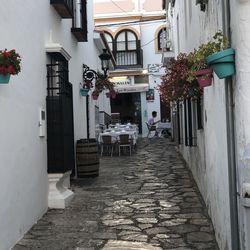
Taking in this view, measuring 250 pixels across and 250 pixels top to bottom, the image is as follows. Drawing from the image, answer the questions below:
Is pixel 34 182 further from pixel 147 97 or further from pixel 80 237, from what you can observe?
pixel 147 97

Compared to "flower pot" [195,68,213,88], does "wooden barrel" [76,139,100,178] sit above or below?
below

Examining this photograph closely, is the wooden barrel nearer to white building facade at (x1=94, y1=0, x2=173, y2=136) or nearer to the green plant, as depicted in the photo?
the green plant

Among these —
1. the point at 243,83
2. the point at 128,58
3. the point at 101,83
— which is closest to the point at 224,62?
the point at 243,83

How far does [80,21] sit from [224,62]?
8.71 meters

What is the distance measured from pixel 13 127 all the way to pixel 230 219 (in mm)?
3202

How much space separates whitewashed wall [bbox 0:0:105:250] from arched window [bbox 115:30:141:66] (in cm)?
2204

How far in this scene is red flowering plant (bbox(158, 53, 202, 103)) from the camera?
22.9ft

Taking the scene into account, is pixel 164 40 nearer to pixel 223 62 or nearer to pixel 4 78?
pixel 4 78

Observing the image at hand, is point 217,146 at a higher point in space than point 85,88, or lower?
lower

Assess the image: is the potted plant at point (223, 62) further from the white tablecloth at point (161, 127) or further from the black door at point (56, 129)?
the white tablecloth at point (161, 127)

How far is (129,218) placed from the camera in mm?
7648

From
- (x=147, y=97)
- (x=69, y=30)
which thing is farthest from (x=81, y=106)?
(x=147, y=97)

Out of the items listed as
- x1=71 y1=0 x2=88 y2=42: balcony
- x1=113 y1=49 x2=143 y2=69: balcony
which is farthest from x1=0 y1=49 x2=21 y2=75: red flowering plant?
x1=113 y1=49 x2=143 y2=69: balcony

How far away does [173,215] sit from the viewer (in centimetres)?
775
